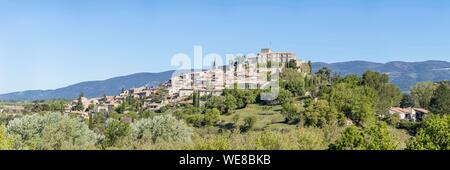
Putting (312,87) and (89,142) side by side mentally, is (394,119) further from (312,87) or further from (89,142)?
(89,142)

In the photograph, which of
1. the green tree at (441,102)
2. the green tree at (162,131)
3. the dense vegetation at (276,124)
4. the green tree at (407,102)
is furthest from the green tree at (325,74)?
the green tree at (162,131)

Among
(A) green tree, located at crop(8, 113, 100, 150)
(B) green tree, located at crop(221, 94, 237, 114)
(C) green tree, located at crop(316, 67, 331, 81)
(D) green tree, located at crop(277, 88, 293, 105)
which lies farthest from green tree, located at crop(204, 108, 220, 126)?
(C) green tree, located at crop(316, 67, 331, 81)

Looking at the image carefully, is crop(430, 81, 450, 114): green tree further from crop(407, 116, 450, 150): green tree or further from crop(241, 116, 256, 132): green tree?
crop(407, 116, 450, 150): green tree

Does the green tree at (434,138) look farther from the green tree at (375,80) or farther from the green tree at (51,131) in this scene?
the green tree at (375,80)

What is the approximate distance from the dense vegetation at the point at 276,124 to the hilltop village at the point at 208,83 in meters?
7.84

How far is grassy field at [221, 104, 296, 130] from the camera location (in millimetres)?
58263

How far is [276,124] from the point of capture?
5944 centimetres

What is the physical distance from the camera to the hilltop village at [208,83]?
330ft

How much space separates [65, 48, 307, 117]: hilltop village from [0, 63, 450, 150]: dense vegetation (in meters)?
7.84

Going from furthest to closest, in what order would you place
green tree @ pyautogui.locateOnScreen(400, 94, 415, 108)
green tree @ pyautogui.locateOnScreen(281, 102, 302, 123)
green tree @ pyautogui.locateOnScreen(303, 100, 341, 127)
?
green tree @ pyautogui.locateOnScreen(400, 94, 415, 108) → green tree @ pyautogui.locateOnScreen(281, 102, 302, 123) → green tree @ pyautogui.locateOnScreen(303, 100, 341, 127)

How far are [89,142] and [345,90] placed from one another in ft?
117

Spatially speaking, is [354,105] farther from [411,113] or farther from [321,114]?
[411,113]
